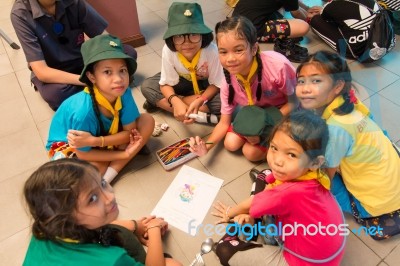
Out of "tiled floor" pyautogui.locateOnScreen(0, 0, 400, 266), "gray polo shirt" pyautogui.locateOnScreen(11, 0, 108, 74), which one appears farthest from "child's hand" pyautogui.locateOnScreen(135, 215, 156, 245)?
"gray polo shirt" pyautogui.locateOnScreen(11, 0, 108, 74)

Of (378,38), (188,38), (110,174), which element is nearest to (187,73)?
(188,38)

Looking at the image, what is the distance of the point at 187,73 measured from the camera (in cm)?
141

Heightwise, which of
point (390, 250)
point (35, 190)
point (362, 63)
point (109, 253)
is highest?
point (35, 190)

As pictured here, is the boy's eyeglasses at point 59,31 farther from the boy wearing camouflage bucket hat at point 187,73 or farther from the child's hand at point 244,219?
the child's hand at point 244,219

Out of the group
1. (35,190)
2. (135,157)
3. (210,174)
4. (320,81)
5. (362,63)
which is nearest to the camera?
(35,190)

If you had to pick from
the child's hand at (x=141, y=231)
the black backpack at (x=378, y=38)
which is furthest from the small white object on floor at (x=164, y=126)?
the black backpack at (x=378, y=38)

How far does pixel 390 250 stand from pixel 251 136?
62 cm

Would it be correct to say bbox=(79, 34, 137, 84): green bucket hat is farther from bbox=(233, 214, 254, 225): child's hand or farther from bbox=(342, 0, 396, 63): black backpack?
bbox=(342, 0, 396, 63): black backpack

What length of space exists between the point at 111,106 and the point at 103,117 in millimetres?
65

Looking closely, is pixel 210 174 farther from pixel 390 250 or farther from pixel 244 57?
pixel 390 250

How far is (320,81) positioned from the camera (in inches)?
34.1

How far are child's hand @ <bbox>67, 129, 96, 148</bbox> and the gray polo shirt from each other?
1.82 ft

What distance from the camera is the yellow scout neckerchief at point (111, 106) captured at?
108cm

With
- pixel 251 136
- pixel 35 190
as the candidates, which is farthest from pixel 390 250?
pixel 35 190
